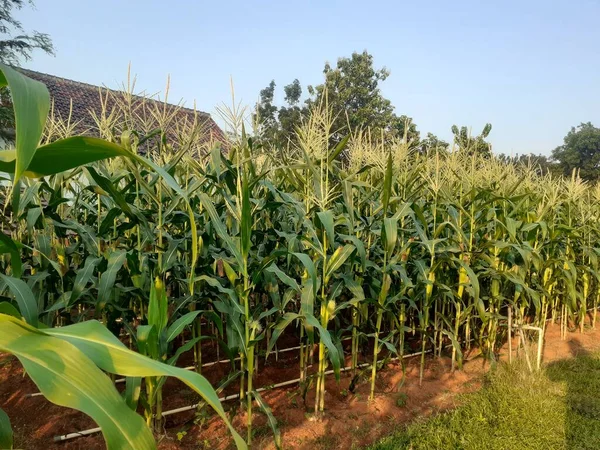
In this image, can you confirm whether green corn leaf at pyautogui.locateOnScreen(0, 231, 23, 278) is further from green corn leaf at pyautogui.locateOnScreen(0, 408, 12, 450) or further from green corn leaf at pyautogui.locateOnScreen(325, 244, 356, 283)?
green corn leaf at pyautogui.locateOnScreen(325, 244, 356, 283)

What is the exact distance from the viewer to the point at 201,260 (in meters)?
3.09

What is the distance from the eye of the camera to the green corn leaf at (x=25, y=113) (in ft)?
2.18

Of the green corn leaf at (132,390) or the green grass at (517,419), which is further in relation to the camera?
the green grass at (517,419)

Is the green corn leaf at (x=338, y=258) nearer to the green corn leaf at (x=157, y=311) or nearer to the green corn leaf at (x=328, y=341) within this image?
the green corn leaf at (x=328, y=341)

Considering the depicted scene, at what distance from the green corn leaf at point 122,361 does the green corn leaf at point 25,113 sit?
1.31ft

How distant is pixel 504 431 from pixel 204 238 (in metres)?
2.69

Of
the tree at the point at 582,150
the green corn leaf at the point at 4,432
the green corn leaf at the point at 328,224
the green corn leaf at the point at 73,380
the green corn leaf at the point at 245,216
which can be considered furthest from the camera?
the tree at the point at 582,150

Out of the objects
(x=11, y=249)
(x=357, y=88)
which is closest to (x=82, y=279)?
(x=11, y=249)

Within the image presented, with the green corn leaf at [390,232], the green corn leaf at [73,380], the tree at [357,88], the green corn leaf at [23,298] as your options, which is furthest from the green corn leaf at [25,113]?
the tree at [357,88]

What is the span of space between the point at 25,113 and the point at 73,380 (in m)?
0.51

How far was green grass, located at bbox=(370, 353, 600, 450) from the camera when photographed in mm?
2902

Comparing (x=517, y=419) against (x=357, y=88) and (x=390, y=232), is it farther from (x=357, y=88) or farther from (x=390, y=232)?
(x=357, y=88)

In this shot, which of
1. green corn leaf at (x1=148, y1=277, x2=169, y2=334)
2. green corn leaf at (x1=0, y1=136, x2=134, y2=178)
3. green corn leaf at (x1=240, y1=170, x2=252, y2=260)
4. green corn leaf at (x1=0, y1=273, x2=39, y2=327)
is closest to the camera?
green corn leaf at (x1=0, y1=136, x2=134, y2=178)

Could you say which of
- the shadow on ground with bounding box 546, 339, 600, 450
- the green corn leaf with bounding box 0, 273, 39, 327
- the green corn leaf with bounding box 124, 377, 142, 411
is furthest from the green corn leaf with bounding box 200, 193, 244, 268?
the shadow on ground with bounding box 546, 339, 600, 450
